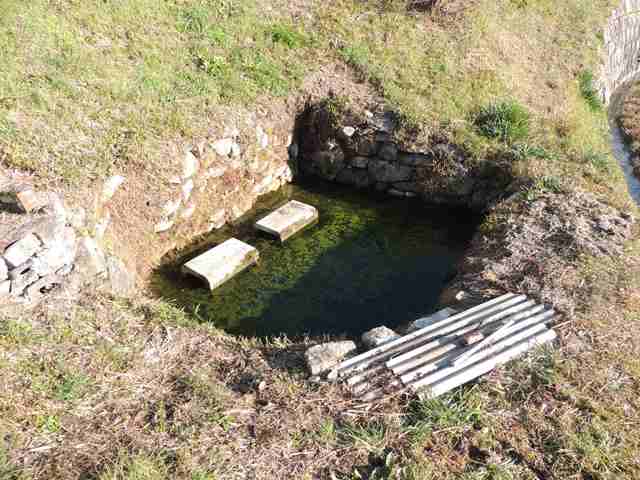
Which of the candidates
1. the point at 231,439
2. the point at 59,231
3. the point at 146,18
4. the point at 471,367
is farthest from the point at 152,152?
the point at 471,367

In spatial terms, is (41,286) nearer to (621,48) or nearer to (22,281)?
(22,281)

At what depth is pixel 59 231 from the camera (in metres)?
4.84

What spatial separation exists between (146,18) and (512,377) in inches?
286

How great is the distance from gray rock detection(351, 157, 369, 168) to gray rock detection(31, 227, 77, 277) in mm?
4611

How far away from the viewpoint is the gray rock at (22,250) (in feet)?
14.6

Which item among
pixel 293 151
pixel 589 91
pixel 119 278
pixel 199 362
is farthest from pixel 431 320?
pixel 589 91

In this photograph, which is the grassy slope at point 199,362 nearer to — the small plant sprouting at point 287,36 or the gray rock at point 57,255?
the gray rock at point 57,255

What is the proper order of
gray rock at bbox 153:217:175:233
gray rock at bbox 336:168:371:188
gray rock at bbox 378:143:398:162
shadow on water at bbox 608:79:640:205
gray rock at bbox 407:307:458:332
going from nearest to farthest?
gray rock at bbox 407:307:458:332, gray rock at bbox 153:217:175:233, gray rock at bbox 378:143:398:162, gray rock at bbox 336:168:371:188, shadow on water at bbox 608:79:640:205

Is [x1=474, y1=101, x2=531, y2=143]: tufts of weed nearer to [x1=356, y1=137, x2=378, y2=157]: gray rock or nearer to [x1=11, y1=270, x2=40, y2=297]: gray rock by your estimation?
[x1=356, y1=137, x2=378, y2=157]: gray rock

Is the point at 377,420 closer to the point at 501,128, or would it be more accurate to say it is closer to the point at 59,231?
the point at 59,231

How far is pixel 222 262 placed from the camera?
6430 millimetres

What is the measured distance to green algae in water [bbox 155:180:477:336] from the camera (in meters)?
5.92

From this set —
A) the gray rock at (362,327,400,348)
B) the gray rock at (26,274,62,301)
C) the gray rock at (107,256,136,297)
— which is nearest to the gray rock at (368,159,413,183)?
the gray rock at (362,327,400,348)

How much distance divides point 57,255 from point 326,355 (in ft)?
8.86
